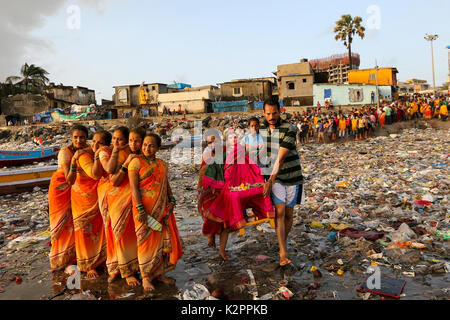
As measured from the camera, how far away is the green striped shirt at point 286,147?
3.42 m

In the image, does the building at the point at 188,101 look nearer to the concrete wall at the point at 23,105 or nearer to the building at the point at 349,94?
the building at the point at 349,94

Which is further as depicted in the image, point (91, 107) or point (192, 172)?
point (91, 107)

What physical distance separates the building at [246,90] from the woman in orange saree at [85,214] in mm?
28760

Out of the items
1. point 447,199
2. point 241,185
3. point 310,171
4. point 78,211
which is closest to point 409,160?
point 310,171

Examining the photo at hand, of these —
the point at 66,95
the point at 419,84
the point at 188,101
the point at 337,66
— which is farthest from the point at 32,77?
the point at 419,84

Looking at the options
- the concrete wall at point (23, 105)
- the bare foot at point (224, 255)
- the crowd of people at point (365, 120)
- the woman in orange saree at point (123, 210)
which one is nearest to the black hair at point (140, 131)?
the woman in orange saree at point (123, 210)

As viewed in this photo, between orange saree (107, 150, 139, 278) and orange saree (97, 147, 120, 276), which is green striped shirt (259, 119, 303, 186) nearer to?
orange saree (107, 150, 139, 278)

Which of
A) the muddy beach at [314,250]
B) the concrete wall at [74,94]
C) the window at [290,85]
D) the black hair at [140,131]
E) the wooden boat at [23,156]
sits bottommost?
the muddy beach at [314,250]

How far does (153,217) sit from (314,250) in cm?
203

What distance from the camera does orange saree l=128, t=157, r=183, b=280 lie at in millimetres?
2965
